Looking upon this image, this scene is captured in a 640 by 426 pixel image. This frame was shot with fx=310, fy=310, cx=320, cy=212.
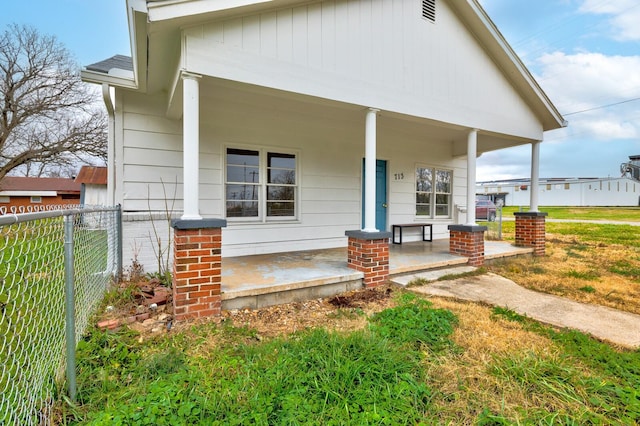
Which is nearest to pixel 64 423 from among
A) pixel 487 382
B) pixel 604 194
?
pixel 487 382

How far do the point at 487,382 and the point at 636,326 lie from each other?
2.43 m

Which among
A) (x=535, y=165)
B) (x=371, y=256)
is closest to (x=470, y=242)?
(x=371, y=256)

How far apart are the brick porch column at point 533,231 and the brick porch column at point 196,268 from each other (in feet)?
23.8

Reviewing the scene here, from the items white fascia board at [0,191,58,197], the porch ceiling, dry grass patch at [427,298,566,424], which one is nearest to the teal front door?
the porch ceiling

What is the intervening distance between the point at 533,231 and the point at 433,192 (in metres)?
2.47

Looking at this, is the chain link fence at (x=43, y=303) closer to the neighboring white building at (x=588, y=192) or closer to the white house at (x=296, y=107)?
the white house at (x=296, y=107)

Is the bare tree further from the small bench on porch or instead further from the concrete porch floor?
the small bench on porch

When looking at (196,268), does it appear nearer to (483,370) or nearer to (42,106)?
(483,370)

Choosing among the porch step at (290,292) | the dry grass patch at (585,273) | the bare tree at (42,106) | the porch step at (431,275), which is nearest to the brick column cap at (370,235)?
the porch step at (290,292)

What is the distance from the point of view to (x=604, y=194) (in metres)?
37.2

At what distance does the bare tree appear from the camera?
50.1 ft

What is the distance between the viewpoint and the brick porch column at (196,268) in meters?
3.27

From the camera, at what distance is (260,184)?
588 centimetres

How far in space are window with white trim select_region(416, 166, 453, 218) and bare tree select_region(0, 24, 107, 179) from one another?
16082mm
